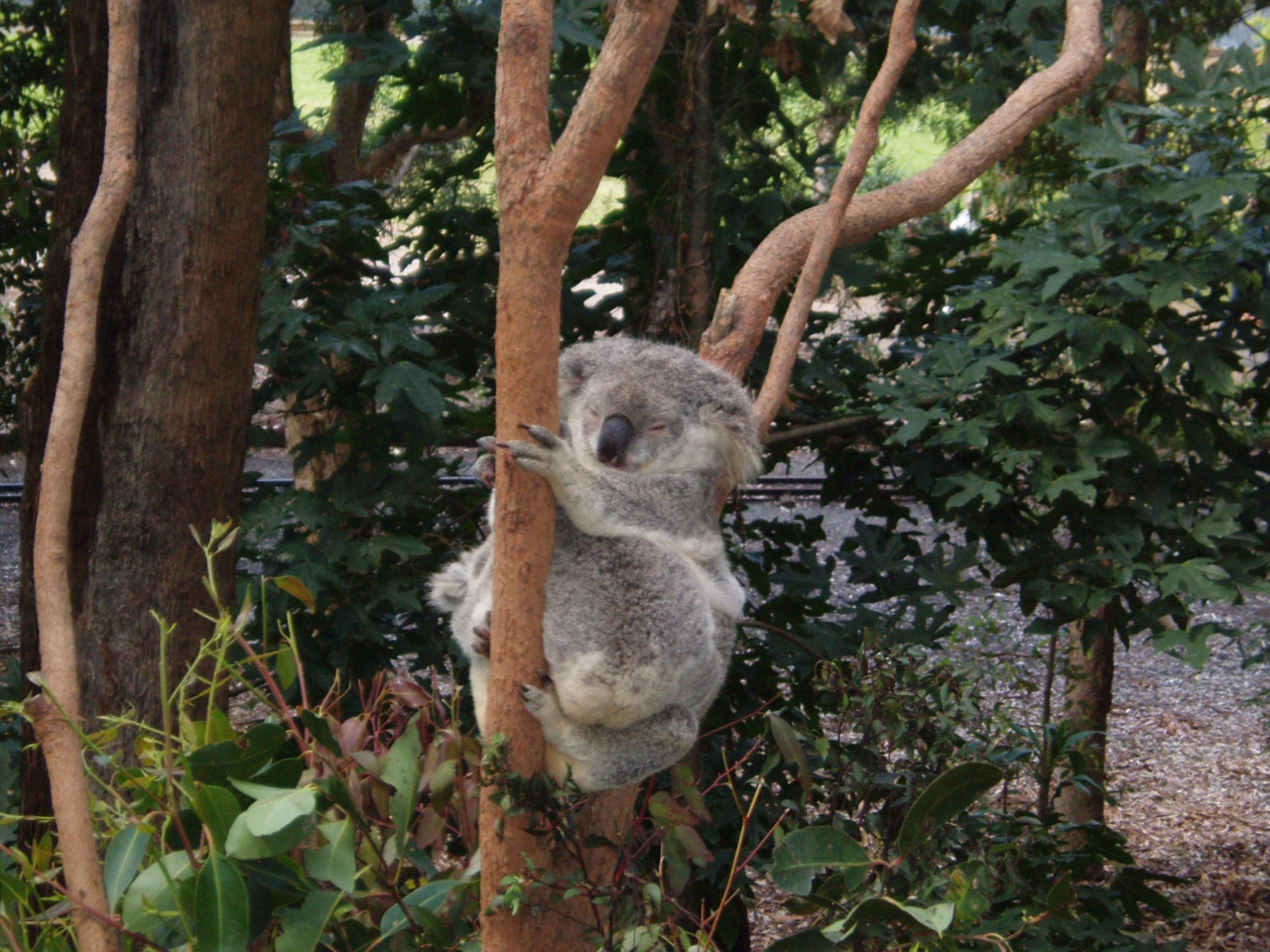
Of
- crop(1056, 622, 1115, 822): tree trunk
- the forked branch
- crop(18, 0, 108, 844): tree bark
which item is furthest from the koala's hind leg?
crop(1056, 622, 1115, 822): tree trunk

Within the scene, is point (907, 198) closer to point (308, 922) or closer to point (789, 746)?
point (789, 746)

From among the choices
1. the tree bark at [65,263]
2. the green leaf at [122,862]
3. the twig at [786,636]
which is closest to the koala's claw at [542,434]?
the green leaf at [122,862]

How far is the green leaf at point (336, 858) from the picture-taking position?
1301 mm

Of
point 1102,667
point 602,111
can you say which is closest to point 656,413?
point 602,111

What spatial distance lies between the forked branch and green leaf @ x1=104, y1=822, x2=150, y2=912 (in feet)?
0.08

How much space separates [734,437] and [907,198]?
734 mm

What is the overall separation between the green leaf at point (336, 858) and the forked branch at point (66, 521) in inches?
9.0

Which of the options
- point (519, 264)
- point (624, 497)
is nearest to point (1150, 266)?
point (624, 497)

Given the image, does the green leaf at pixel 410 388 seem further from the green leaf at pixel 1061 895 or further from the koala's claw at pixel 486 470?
the green leaf at pixel 1061 895

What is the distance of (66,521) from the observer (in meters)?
1.35

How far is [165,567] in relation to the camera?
6.81ft

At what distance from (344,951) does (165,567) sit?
0.86 m

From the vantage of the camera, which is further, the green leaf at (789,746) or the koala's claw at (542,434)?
the green leaf at (789,746)

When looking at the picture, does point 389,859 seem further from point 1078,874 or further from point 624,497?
point 1078,874
